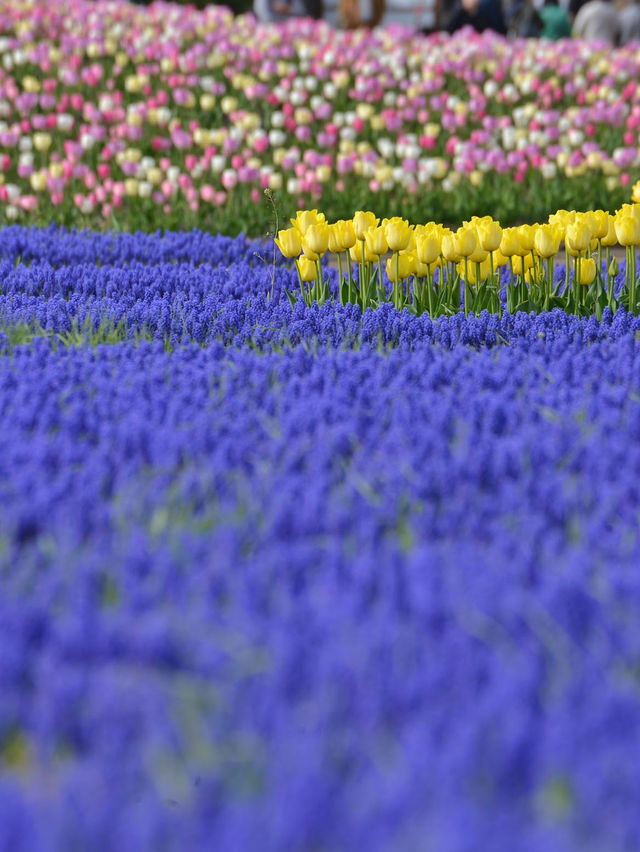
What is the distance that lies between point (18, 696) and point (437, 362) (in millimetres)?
2042

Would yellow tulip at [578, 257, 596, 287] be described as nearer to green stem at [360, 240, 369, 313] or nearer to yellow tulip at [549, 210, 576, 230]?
yellow tulip at [549, 210, 576, 230]

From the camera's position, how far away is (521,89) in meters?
12.3

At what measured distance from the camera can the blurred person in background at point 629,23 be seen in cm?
1727

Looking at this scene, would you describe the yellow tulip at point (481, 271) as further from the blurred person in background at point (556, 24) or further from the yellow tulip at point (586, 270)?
the blurred person in background at point (556, 24)

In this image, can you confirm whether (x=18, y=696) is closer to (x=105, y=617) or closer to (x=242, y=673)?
(x=105, y=617)

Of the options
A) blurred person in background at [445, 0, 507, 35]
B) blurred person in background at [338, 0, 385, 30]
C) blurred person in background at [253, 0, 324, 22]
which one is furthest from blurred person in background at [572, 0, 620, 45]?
blurred person in background at [253, 0, 324, 22]

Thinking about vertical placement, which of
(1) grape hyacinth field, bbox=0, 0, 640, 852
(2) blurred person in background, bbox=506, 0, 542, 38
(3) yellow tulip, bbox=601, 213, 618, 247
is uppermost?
(2) blurred person in background, bbox=506, 0, 542, 38

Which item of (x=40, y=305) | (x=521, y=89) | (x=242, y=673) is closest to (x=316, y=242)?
(x=40, y=305)

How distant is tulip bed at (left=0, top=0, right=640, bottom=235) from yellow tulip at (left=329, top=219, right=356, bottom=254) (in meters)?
4.06

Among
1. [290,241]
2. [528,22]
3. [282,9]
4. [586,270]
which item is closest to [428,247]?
[290,241]

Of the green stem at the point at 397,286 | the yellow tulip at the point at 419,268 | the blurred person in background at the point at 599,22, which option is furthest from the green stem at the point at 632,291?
the blurred person in background at the point at 599,22

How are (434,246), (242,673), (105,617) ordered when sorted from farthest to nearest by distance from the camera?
(434,246) < (105,617) < (242,673)

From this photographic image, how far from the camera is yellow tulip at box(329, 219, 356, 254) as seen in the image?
4.70m

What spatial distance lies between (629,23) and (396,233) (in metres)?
14.7
